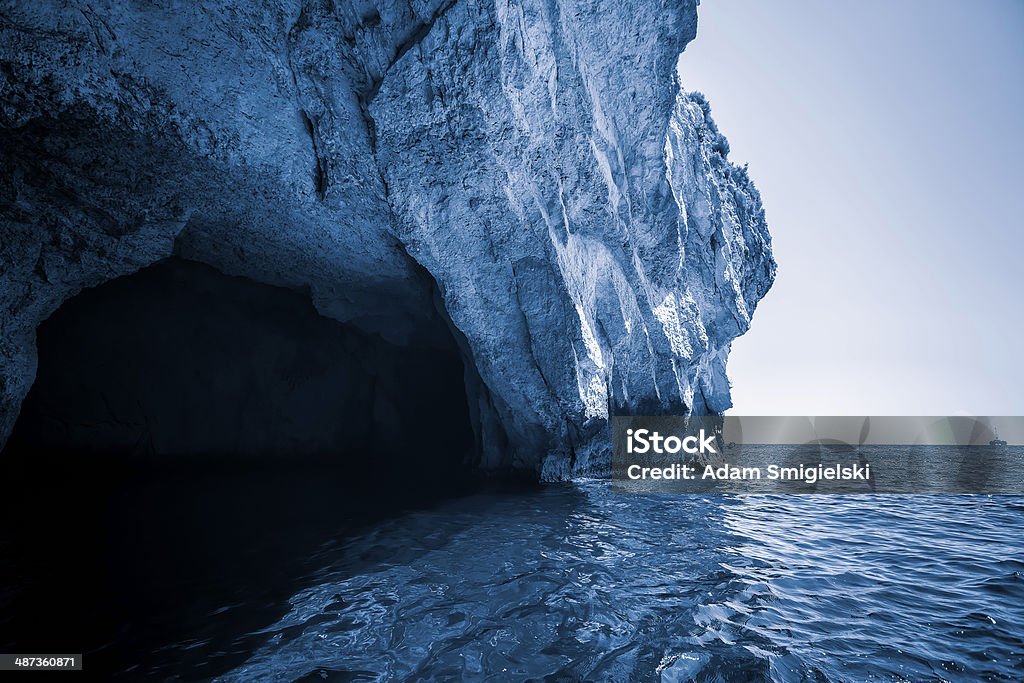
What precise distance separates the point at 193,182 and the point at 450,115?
5083mm

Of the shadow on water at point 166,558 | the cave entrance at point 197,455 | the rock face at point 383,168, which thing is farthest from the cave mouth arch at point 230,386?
the rock face at point 383,168

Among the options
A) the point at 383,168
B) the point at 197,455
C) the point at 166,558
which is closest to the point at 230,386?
the point at 197,455

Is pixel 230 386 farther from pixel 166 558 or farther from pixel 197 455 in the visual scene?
pixel 166 558

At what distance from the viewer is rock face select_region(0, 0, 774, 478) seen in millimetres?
7227

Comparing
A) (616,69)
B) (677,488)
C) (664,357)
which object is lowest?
(677,488)

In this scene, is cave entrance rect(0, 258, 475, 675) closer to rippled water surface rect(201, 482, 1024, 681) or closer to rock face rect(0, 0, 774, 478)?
rippled water surface rect(201, 482, 1024, 681)

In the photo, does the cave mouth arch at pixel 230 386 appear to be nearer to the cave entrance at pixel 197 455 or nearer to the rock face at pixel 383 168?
the cave entrance at pixel 197 455

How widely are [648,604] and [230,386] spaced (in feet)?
59.6

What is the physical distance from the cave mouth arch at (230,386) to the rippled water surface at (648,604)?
21.5ft

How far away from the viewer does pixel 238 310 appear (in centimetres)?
1745

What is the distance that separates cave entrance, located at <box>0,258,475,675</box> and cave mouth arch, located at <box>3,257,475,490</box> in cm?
5

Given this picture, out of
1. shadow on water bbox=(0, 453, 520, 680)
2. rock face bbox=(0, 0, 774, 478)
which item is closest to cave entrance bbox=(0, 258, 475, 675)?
shadow on water bbox=(0, 453, 520, 680)

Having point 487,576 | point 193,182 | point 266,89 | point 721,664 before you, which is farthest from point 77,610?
point 266,89

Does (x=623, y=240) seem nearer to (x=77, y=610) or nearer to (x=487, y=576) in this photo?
(x=487, y=576)
